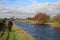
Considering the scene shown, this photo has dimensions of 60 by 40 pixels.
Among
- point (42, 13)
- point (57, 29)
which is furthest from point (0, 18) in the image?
point (57, 29)

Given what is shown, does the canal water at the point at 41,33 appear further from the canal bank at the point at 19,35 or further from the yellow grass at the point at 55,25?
the canal bank at the point at 19,35

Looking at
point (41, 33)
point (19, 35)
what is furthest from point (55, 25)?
point (19, 35)

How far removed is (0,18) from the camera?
829 centimetres

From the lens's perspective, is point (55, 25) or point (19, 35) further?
point (55, 25)

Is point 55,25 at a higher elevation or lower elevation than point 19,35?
lower

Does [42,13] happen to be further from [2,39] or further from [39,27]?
[2,39]

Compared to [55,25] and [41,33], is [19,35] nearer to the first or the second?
[41,33]

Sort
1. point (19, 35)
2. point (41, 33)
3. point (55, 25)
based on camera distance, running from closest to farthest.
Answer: point (19, 35), point (41, 33), point (55, 25)

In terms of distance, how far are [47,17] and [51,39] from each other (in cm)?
167

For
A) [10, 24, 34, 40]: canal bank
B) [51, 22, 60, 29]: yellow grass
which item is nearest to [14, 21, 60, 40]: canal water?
[51, 22, 60, 29]: yellow grass

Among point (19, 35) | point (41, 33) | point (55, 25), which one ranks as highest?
point (19, 35)

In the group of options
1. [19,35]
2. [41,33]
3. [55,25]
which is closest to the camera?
[19,35]

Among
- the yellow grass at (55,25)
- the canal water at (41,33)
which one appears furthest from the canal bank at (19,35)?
the yellow grass at (55,25)

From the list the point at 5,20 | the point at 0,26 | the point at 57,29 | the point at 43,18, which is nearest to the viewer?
the point at 0,26
